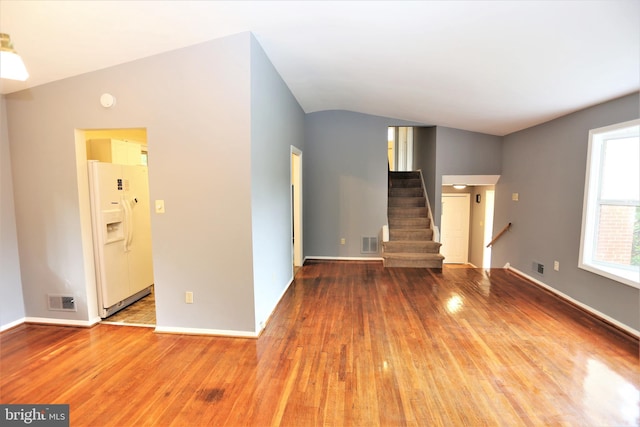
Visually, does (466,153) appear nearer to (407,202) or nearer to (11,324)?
(407,202)

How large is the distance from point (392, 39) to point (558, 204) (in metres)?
3.25

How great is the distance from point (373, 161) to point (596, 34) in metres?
3.66

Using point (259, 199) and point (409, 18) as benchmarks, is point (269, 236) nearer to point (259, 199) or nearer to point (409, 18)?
point (259, 199)

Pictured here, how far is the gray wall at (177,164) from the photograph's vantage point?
266 centimetres

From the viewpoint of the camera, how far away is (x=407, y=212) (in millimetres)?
6270

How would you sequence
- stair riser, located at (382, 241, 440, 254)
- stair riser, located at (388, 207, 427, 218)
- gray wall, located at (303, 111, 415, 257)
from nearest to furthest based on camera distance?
stair riser, located at (382, 241, 440, 254) → gray wall, located at (303, 111, 415, 257) → stair riser, located at (388, 207, 427, 218)

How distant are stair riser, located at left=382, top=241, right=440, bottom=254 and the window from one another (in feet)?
7.33

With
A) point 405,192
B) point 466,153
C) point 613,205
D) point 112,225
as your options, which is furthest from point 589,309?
point 112,225

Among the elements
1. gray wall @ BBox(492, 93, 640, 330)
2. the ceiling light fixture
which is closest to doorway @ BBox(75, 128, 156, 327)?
the ceiling light fixture

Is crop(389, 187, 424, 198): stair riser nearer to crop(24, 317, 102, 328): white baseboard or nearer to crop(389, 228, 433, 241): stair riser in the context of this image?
crop(389, 228, 433, 241): stair riser

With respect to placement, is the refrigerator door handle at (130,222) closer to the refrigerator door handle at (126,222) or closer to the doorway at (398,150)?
the refrigerator door handle at (126,222)

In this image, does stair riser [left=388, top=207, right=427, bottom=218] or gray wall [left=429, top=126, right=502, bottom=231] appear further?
stair riser [left=388, top=207, right=427, bottom=218]

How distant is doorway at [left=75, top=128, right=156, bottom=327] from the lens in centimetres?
300

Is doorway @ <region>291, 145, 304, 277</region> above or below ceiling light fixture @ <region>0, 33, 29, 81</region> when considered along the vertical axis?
below
